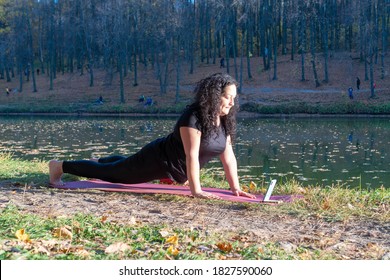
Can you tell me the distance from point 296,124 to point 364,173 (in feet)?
55.5

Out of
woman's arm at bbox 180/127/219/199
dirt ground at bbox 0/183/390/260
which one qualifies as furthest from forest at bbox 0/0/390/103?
dirt ground at bbox 0/183/390/260

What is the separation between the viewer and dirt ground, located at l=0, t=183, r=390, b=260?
12.9ft

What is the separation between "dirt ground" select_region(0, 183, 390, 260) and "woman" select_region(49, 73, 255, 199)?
264mm

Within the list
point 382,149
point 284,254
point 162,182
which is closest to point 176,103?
point 382,149

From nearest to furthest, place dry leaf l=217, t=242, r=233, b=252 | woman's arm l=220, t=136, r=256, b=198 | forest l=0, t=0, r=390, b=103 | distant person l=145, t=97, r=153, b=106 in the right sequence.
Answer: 1. dry leaf l=217, t=242, r=233, b=252
2. woman's arm l=220, t=136, r=256, b=198
3. distant person l=145, t=97, r=153, b=106
4. forest l=0, t=0, r=390, b=103

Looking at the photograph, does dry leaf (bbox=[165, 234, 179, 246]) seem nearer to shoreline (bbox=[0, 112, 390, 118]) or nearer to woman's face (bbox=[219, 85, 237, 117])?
woman's face (bbox=[219, 85, 237, 117])

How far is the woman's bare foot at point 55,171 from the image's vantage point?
6.34m

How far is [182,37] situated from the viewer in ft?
158

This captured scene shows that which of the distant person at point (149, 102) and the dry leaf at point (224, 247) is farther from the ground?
the dry leaf at point (224, 247)

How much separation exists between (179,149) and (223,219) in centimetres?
122

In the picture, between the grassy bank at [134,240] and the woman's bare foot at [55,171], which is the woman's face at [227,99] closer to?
the grassy bank at [134,240]

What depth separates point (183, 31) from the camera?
47.3 meters

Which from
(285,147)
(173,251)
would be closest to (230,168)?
(173,251)

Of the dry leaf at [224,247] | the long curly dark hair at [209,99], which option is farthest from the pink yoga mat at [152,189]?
the dry leaf at [224,247]
